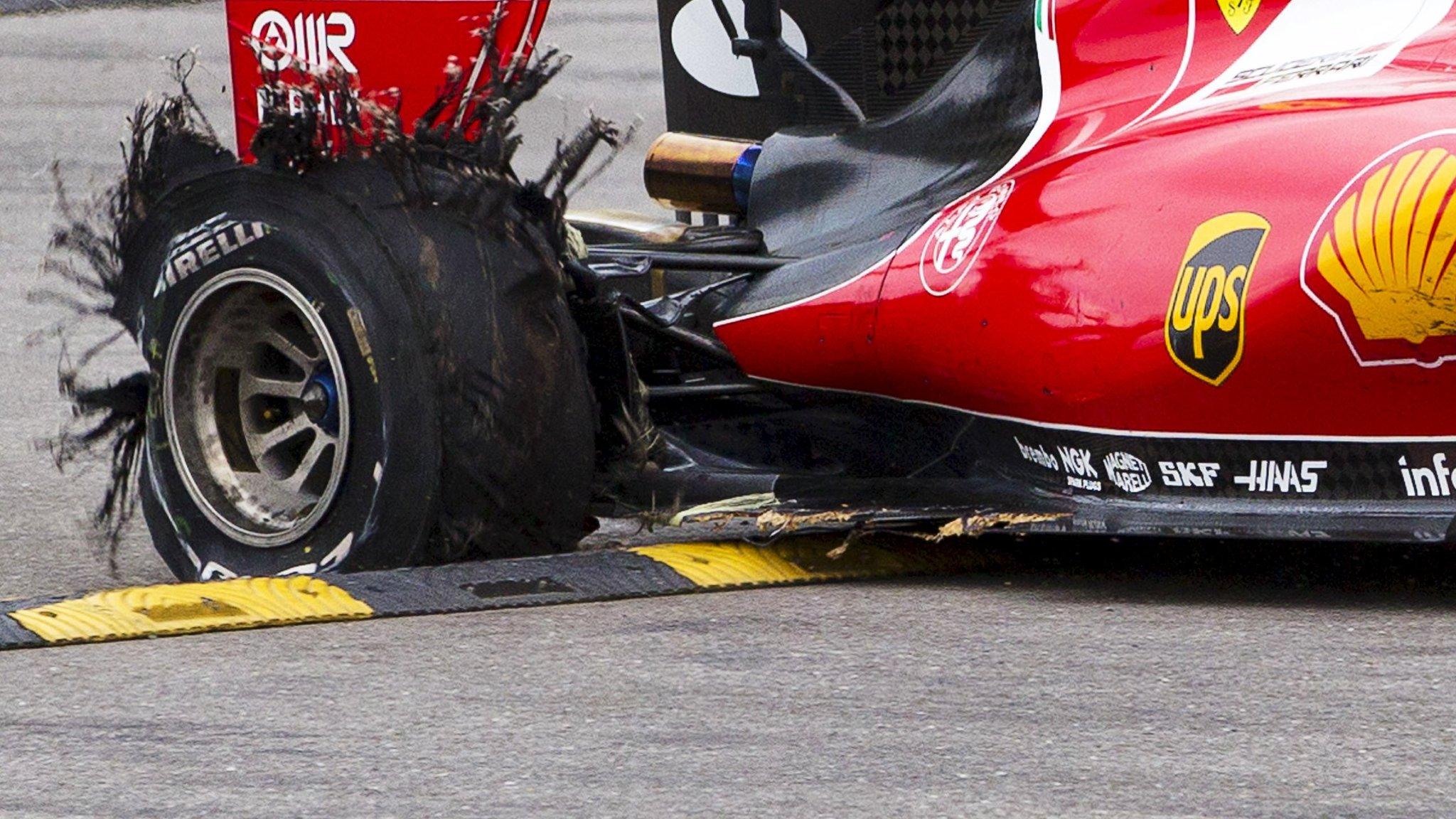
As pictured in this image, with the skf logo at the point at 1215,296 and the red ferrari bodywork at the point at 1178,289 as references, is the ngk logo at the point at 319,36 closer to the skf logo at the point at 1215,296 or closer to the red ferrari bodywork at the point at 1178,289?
the red ferrari bodywork at the point at 1178,289

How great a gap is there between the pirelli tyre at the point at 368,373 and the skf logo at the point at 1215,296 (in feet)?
3.62

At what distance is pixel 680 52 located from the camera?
24.1ft

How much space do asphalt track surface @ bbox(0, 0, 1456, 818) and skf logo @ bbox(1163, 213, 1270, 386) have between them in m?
0.43

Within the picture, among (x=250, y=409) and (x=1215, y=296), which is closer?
(x=1215, y=296)

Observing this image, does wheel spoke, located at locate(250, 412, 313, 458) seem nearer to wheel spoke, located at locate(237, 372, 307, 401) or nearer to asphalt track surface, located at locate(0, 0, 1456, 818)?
wheel spoke, located at locate(237, 372, 307, 401)

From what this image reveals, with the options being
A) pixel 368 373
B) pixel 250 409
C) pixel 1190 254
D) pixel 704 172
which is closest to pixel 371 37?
pixel 704 172

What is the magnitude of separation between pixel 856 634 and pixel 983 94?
1.41 m

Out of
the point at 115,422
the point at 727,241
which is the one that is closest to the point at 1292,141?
the point at 727,241

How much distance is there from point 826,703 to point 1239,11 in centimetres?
182

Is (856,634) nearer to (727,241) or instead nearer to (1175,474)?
(1175,474)

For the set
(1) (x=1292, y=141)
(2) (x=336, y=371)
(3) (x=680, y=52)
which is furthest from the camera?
(3) (x=680, y=52)

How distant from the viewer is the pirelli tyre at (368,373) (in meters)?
4.33

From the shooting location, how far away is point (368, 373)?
14.4ft

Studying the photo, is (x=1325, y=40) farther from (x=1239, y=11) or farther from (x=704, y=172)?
(x=704, y=172)
